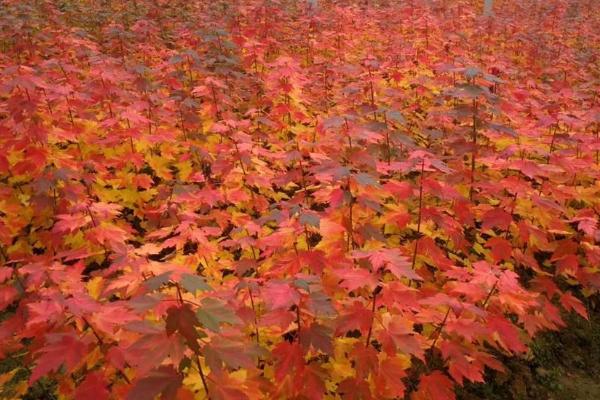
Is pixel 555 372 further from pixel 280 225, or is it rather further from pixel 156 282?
Result: pixel 156 282

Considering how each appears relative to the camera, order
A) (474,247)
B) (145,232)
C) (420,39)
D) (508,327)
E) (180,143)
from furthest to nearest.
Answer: (420,39) → (180,143) → (145,232) → (474,247) → (508,327)

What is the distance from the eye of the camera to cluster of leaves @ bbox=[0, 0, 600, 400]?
2703 millimetres

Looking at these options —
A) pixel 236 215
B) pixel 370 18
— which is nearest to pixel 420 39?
pixel 370 18

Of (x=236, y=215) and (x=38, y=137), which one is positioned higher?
(x=38, y=137)

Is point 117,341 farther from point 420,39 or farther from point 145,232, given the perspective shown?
point 420,39

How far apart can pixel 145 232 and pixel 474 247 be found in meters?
3.96

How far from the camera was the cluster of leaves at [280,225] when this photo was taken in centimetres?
270

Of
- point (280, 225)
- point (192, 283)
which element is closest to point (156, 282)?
point (192, 283)

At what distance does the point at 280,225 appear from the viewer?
3.66 m

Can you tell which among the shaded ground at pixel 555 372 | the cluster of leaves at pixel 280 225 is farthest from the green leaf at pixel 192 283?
the shaded ground at pixel 555 372

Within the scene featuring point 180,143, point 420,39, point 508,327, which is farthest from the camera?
point 420,39

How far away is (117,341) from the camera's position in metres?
2.89

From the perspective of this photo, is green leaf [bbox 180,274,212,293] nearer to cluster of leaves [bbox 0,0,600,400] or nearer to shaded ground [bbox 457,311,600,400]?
cluster of leaves [bbox 0,0,600,400]

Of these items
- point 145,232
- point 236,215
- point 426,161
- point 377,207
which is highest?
point 426,161
